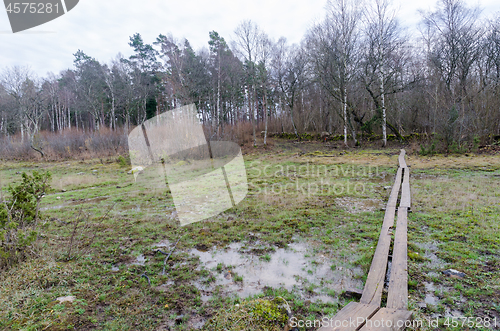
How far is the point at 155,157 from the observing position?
1712 centimetres

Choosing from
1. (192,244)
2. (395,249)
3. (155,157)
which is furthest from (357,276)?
(155,157)

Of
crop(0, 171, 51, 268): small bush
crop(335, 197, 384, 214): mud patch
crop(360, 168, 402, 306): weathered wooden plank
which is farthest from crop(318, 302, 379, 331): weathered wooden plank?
crop(335, 197, 384, 214): mud patch

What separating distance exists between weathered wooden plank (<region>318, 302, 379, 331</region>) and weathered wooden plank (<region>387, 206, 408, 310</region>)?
12.5 inches

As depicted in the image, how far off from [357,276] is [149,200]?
6.58m

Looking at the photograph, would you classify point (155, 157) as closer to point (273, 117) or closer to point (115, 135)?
point (115, 135)

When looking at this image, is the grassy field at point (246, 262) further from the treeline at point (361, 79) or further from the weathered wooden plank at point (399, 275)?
the treeline at point (361, 79)

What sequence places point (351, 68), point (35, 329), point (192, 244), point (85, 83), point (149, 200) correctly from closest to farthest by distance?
point (35, 329) → point (192, 244) → point (149, 200) → point (351, 68) → point (85, 83)

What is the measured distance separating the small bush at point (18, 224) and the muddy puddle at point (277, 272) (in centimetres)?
232

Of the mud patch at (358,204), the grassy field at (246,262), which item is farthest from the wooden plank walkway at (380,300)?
the mud patch at (358,204)

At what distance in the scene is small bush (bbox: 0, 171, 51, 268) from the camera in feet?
11.4

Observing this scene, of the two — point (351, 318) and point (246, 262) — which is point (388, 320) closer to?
point (351, 318)

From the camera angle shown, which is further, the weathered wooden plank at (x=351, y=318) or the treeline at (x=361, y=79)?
the treeline at (x=361, y=79)

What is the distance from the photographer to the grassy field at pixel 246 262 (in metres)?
2.71

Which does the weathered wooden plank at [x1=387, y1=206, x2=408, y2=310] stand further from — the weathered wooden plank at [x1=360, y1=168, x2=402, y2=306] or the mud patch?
the mud patch
